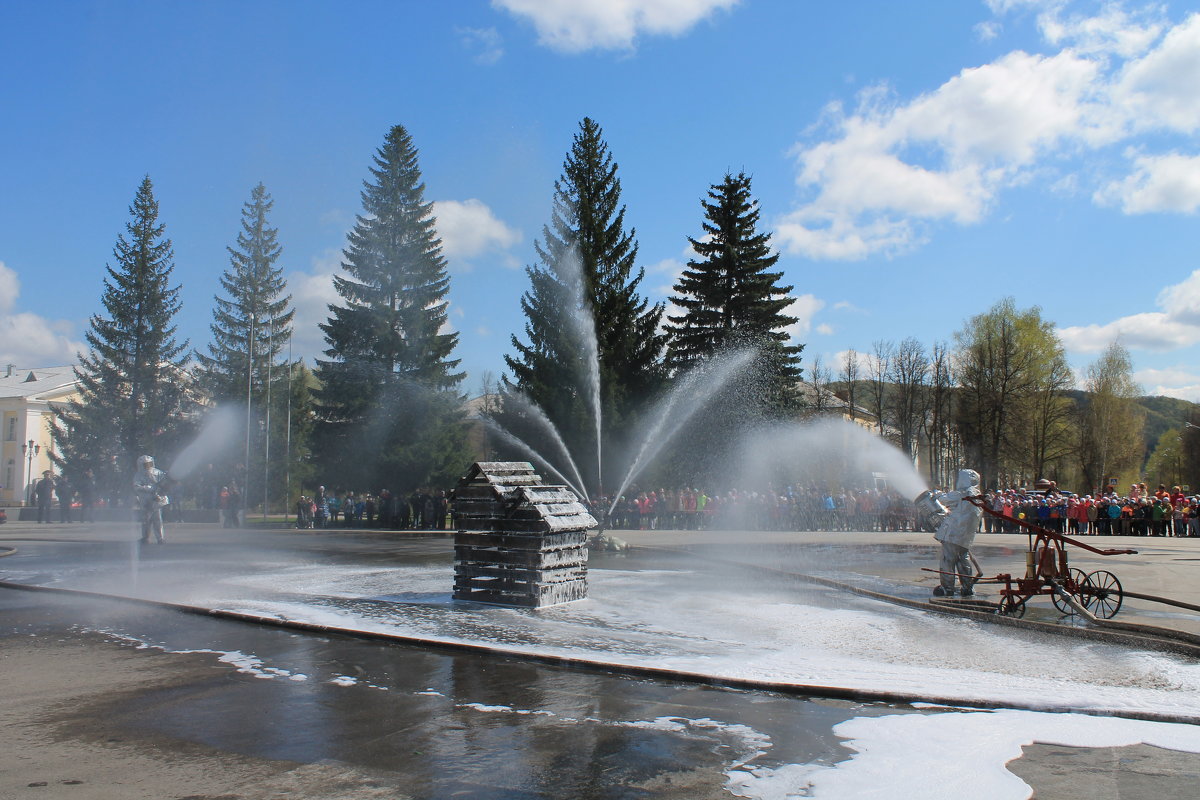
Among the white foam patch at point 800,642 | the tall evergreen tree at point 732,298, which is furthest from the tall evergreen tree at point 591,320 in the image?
the white foam patch at point 800,642

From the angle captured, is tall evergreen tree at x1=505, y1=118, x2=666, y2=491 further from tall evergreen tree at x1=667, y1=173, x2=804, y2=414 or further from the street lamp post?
the street lamp post

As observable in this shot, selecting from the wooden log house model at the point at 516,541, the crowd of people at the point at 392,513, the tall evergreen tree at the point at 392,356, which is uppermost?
the tall evergreen tree at the point at 392,356

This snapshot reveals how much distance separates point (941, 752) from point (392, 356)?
40.8 metres

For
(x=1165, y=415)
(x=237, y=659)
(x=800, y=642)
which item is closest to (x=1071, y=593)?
(x=800, y=642)

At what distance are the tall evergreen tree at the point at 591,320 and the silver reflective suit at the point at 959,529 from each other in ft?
88.4

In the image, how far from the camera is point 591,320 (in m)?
41.2

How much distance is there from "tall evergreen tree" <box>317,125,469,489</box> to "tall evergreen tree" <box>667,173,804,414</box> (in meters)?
12.2

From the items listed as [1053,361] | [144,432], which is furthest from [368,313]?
[1053,361]

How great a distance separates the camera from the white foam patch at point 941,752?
15.0 ft

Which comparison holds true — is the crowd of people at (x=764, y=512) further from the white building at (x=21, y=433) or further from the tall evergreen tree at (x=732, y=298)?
the white building at (x=21, y=433)

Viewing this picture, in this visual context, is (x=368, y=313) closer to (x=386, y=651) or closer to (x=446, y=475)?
(x=446, y=475)

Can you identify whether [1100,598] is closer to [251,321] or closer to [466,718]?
[466,718]

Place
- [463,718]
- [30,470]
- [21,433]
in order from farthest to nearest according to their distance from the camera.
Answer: [21,433] → [30,470] → [463,718]

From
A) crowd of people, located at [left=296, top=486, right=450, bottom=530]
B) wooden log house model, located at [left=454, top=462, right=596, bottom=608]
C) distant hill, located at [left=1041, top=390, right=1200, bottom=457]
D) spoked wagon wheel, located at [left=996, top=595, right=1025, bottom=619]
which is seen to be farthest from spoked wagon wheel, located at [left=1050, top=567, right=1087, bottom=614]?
distant hill, located at [left=1041, top=390, right=1200, bottom=457]
